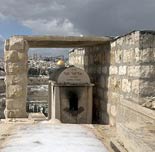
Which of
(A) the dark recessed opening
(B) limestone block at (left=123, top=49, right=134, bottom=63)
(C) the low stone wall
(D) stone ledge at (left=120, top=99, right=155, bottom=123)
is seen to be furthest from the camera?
(A) the dark recessed opening

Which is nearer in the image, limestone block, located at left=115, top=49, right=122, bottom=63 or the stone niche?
limestone block, located at left=115, top=49, right=122, bottom=63

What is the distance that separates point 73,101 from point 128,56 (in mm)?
3364

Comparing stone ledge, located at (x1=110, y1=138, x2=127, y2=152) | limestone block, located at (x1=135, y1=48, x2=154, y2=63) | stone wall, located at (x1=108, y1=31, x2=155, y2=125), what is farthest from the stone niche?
stone ledge, located at (x1=110, y1=138, x2=127, y2=152)

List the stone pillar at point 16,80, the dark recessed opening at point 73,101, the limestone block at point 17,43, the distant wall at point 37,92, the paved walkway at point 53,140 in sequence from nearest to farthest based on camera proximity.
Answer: the paved walkway at point 53,140 < the limestone block at point 17,43 < the stone pillar at point 16,80 < the dark recessed opening at point 73,101 < the distant wall at point 37,92

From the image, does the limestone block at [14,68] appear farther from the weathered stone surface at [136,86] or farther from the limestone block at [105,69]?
the weathered stone surface at [136,86]

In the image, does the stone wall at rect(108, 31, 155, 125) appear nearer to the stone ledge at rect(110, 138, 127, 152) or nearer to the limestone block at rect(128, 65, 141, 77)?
the limestone block at rect(128, 65, 141, 77)

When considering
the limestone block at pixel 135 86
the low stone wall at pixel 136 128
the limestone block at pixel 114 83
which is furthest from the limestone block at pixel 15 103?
the low stone wall at pixel 136 128

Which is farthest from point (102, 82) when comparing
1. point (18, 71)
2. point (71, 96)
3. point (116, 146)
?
point (116, 146)

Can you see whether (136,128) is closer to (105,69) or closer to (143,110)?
(143,110)

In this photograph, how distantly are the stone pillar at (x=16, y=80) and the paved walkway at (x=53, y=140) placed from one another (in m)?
3.31

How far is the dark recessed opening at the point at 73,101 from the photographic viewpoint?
9.83 m

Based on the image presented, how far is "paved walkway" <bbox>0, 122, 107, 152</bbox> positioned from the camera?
4207 millimetres

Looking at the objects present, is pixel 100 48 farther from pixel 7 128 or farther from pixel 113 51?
pixel 7 128

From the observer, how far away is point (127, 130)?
3.95 meters
